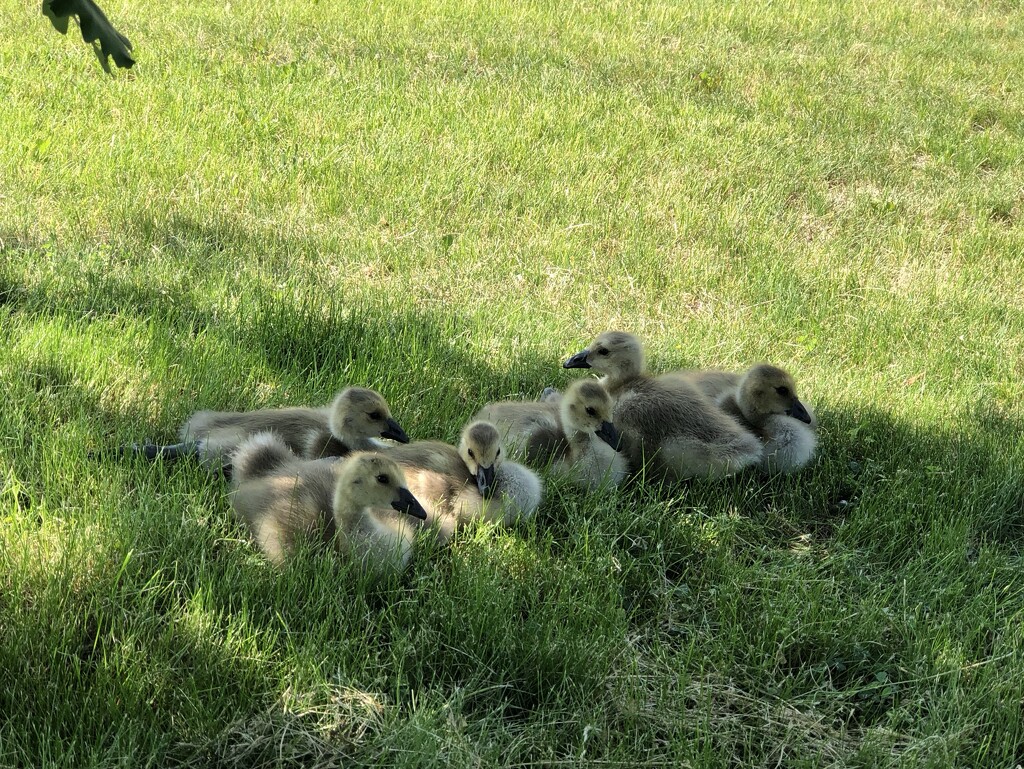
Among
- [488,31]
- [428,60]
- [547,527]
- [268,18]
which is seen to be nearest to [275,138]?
[428,60]

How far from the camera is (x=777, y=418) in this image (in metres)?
5.61

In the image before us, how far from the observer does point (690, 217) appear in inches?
388

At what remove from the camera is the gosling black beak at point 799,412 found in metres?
5.51

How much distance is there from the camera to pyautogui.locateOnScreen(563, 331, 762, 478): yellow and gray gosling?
5.30 metres

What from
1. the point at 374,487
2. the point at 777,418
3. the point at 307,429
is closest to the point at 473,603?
the point at 374,487

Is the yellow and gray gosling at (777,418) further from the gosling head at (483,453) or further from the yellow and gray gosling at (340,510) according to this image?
the yellow and gray gosling at (340,510)

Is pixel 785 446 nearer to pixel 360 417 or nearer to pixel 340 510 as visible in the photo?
pixel 360 417

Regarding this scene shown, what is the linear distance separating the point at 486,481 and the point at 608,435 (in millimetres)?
865

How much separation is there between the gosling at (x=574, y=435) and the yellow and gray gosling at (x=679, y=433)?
0.61 ft

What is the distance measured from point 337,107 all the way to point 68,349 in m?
6.22

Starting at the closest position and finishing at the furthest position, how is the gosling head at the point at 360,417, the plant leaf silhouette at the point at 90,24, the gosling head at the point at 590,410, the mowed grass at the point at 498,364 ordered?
the plant leaf silhouette at the point at 90,24, the mowed grass at the point at 498,364, the gosling head at the point at 360,417, the gosling head at the point at 590,410

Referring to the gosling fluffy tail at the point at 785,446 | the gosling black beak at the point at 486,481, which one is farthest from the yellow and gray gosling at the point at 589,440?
the gosling fluffy tail at the point at 785,446

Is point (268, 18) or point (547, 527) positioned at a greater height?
point (268, 18)

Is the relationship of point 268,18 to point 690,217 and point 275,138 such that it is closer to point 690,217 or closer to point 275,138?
point 275,138
